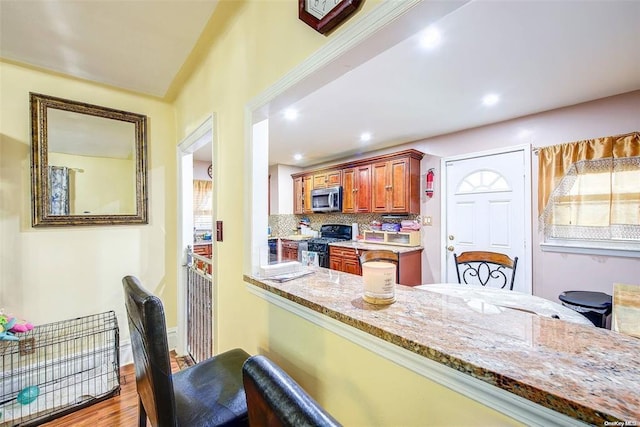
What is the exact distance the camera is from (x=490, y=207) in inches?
129

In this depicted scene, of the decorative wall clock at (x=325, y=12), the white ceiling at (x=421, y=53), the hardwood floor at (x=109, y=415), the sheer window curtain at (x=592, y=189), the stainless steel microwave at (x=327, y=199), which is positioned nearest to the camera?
Answer: the decorative wall clock at (x=325, y=12)

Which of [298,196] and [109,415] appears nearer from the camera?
[109,415]

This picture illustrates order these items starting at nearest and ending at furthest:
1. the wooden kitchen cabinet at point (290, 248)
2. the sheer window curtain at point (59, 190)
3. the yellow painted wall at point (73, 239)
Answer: the yellow painted wall at point (73, 239) → the sheer window curtain at point (59, 190) → the wooden kitchen cabinet at point (290, 248)

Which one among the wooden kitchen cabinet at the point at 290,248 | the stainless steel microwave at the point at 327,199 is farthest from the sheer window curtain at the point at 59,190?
the stainless steel microwave at the point at 327,199

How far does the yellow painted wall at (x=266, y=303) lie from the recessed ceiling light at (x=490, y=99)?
2.22 m

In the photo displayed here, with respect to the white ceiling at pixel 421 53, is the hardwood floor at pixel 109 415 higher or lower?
lower

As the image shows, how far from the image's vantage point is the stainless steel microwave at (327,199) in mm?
4664

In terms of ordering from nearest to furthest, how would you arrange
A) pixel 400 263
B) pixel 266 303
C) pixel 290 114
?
pixel 266 303 < pixel 290 114 < pixel 400 263

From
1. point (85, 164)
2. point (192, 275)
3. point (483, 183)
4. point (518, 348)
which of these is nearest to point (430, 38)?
point (518, 348)

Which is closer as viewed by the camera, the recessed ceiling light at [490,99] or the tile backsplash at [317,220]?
the recessed ceiling light at [490,99]

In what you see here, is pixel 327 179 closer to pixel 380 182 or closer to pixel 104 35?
pixel 380 182

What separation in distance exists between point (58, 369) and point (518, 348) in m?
3.13

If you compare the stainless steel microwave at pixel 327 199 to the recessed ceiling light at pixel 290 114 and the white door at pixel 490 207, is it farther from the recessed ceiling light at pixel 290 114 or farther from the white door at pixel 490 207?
the recessed ceiling light at pixel 290 114

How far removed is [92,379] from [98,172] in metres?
1.75
